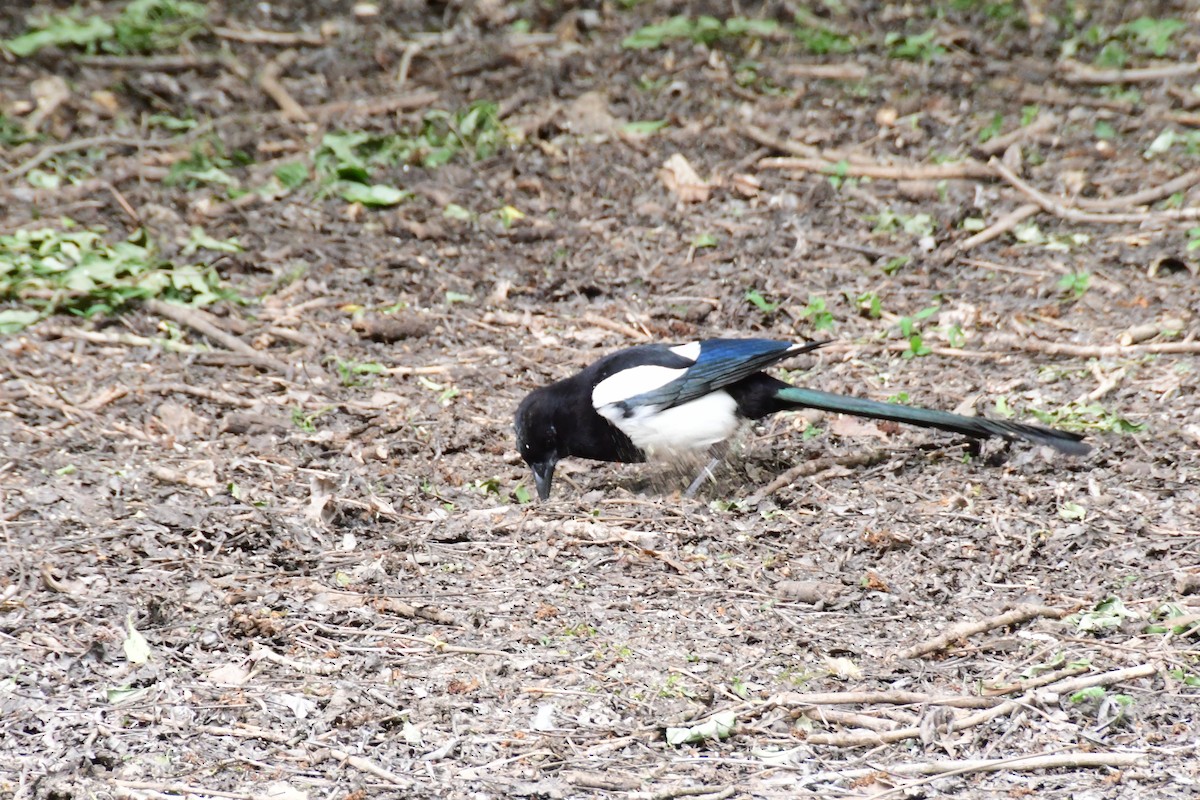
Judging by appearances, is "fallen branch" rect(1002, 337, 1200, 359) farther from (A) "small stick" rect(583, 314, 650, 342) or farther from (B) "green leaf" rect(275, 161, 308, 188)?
(B) "green leaf" rect(275, 161, 308, 188)

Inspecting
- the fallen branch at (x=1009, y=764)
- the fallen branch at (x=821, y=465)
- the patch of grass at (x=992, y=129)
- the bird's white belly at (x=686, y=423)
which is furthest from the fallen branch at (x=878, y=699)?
the patch of grass at (x=992, y=129)

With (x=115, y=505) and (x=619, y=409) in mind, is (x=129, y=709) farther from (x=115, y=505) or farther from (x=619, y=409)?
(x=619, y=409)

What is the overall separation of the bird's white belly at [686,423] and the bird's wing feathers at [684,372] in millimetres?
33

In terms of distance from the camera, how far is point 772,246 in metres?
6.14

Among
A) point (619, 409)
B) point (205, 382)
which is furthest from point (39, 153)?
point (619, 409)

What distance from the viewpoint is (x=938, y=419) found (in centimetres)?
450

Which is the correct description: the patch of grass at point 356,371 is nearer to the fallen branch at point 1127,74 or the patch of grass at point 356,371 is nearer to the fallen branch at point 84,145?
the fallen branch at point 84,145

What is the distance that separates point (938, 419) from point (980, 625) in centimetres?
116

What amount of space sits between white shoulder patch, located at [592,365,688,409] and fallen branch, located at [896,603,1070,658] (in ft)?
A: 5.17

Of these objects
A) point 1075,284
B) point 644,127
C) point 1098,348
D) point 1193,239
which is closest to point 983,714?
point 1098,348

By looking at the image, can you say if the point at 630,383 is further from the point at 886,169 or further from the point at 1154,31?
the point at 1154,31

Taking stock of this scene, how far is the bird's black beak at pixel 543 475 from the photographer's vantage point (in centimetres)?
462

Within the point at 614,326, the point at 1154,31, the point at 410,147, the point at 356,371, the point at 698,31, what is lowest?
the point at 356,371

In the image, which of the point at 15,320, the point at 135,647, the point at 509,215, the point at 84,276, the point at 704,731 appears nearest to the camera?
the point at 704,731
